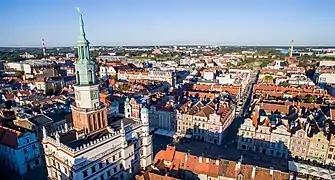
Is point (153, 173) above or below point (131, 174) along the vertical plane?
above

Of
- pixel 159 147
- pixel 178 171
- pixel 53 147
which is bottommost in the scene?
pixel 159 147

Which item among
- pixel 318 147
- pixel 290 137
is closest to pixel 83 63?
pixel 290 137

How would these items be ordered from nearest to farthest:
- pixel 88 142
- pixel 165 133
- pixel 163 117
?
1. pixel 88 142
2. pixel 165 133
3. pixel 163 117

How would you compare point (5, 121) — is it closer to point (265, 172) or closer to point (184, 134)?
point (184, 134)

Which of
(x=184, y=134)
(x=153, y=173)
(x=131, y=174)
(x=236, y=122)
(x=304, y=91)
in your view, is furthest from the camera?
(x=304, y=91)

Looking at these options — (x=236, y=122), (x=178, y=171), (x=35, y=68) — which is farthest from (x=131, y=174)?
(x=35, y=68)

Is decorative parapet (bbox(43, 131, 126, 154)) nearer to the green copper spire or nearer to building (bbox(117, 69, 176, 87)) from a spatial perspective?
the green copper spire

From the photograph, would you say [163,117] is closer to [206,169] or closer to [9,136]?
[206,169]

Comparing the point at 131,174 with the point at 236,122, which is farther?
the point at 236,122
